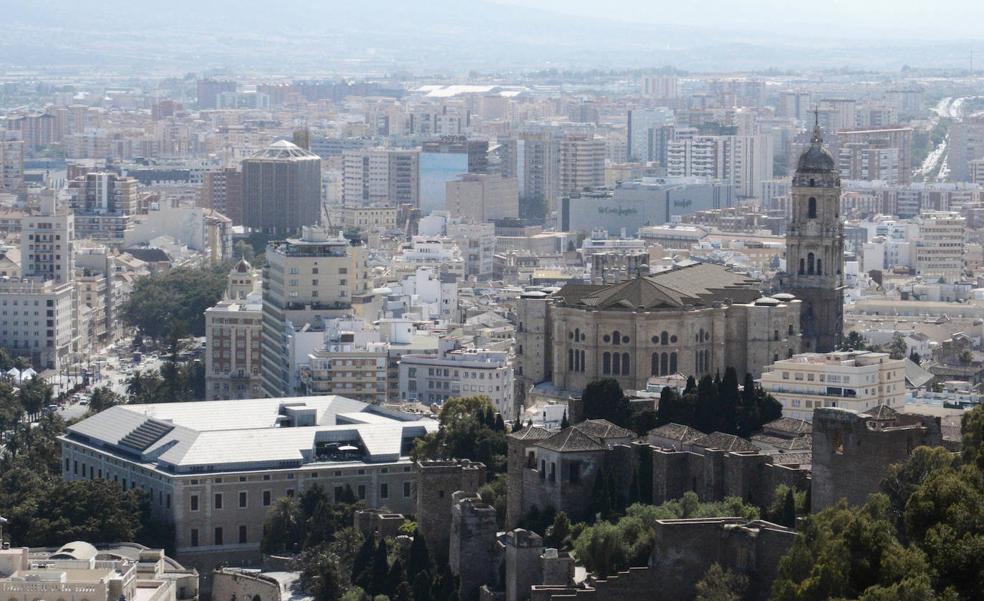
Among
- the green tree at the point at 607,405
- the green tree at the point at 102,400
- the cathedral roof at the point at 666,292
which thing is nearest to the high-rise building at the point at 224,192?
the green tree at the point at 102,400

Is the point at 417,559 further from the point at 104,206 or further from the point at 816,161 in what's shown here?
the point at 104,206

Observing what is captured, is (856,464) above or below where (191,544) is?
above

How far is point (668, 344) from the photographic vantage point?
200 ft

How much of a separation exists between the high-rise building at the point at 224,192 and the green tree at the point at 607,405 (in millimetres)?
84470

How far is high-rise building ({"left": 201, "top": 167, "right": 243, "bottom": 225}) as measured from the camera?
454ft

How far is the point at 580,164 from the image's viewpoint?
155 meters

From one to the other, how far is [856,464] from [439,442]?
534 inches

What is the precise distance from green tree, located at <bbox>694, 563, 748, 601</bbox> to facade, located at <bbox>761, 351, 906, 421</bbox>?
14279mm

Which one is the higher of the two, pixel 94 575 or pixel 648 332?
pixel 648 332

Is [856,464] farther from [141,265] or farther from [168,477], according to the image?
[141,265]

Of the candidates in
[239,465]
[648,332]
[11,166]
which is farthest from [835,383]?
[11,166]

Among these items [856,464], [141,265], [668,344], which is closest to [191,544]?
[668,344]

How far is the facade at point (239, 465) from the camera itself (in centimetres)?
5466

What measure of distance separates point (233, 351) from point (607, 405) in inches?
1018
